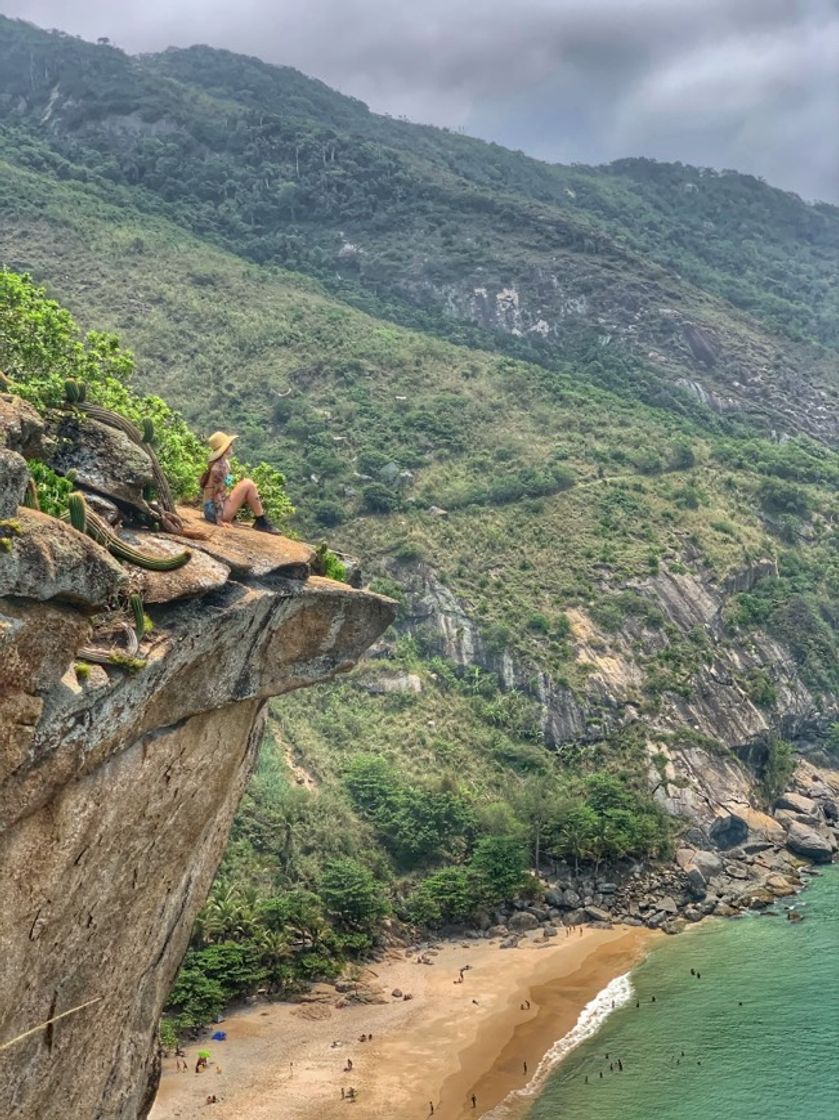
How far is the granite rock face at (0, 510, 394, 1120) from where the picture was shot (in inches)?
499

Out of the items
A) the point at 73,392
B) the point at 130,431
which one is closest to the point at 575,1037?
the point at 130,431

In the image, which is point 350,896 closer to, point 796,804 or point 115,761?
point 115,761

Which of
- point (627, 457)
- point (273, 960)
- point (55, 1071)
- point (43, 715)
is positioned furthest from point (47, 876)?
point (627, 457)

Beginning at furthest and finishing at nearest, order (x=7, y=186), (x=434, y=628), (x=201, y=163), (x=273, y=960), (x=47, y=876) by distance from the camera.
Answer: (x=201, y=163) → (x=7, y=186) → (x=434, y=628) → (x=273, y=960) → (x=47, y=876)

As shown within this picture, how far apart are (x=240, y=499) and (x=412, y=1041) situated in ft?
103

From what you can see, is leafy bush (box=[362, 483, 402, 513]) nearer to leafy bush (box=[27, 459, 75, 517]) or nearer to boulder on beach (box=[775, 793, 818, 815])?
boulder on beach (box=[775, 793, 818, 815])

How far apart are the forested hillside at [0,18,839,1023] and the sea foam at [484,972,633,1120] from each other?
10971mm

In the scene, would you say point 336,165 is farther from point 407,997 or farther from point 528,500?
point 407,997

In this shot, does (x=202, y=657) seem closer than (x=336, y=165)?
Yes

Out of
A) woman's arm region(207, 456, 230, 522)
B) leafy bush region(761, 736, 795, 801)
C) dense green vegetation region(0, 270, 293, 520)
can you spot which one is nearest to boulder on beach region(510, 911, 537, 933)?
leafy bush region(761, 736, 795, 801)

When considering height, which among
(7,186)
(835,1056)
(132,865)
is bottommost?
(835,1056)

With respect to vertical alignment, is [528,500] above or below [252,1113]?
above

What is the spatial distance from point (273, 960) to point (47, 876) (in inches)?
1391

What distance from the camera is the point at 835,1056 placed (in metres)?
39.8
